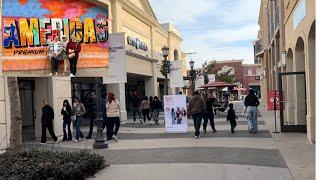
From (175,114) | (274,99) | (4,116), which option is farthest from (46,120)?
(274,99)

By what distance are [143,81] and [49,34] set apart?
29611 mm

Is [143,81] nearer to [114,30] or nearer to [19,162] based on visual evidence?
[114,30]

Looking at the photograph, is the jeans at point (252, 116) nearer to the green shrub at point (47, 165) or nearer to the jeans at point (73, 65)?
the jeans at point (73, 65)

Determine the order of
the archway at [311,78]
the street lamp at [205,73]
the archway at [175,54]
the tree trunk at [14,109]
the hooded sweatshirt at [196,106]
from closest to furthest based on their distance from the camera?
the tree trunk at [14,109], the archway at [311,78], the hooded sweatshirt at [196,106], the archway at [175,54], the street lamp at [205,73]

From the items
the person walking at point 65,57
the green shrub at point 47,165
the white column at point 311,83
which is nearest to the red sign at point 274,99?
the white column at point 311,83

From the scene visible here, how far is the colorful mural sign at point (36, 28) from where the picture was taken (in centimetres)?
1074

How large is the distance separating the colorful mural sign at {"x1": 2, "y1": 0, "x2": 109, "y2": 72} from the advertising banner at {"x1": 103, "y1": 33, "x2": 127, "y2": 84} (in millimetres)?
3192

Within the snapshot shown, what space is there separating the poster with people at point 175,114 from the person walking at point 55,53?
853cm

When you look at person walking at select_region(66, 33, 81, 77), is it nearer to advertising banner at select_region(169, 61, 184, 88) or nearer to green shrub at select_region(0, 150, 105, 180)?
green shrub at select_region(0, 150, 105, 180)

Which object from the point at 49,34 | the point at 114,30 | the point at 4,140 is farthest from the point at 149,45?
the point at 49,34

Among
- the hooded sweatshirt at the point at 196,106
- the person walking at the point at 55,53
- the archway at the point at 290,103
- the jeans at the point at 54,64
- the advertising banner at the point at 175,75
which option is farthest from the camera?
the advertising banner at the point at 175,75

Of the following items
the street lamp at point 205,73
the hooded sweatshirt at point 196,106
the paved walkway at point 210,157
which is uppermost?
the street lamp at point 205,73

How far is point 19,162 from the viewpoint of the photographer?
934 cm

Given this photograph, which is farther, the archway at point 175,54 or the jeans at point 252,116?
the archway at point 175,54
